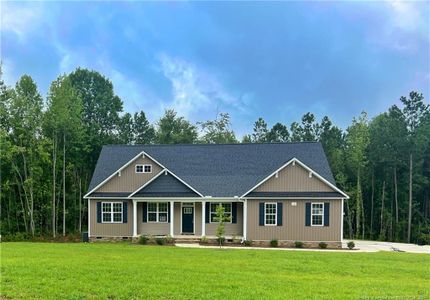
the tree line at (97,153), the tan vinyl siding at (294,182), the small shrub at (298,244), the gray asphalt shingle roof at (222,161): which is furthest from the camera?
the tree line at (97,153)

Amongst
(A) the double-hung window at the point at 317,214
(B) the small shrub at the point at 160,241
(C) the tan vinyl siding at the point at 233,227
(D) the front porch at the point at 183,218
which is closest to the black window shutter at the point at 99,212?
(D) the front porch at the point at 183,218

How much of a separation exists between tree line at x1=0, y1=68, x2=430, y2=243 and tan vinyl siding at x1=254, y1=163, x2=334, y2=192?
12355 mm

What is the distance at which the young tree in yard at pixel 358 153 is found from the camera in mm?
32938

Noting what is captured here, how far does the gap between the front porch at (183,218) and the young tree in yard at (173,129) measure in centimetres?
1867

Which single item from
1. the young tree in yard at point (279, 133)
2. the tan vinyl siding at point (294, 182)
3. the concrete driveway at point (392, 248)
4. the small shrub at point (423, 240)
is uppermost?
the young tree in yard at point (279, 133)

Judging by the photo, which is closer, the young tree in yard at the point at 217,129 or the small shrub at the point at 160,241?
the small shrub at the point at 160,241

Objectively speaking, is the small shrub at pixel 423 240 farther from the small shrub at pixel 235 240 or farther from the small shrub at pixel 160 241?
the small shrub at pixel 160 241

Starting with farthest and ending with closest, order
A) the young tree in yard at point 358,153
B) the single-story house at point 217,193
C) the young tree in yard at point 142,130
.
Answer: the young tree in yard at point 142,130, the young tree in yard at point 358,153, the single-story house at point 217,193

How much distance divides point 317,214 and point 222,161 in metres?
7.29

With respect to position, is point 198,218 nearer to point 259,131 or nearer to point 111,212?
point 111,212

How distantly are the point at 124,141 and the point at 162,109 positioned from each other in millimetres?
7492

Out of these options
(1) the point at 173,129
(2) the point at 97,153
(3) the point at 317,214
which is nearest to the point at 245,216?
(3) the point at 317,214

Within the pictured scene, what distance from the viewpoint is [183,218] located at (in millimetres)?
23516

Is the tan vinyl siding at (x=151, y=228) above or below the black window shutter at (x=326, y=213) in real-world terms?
below
